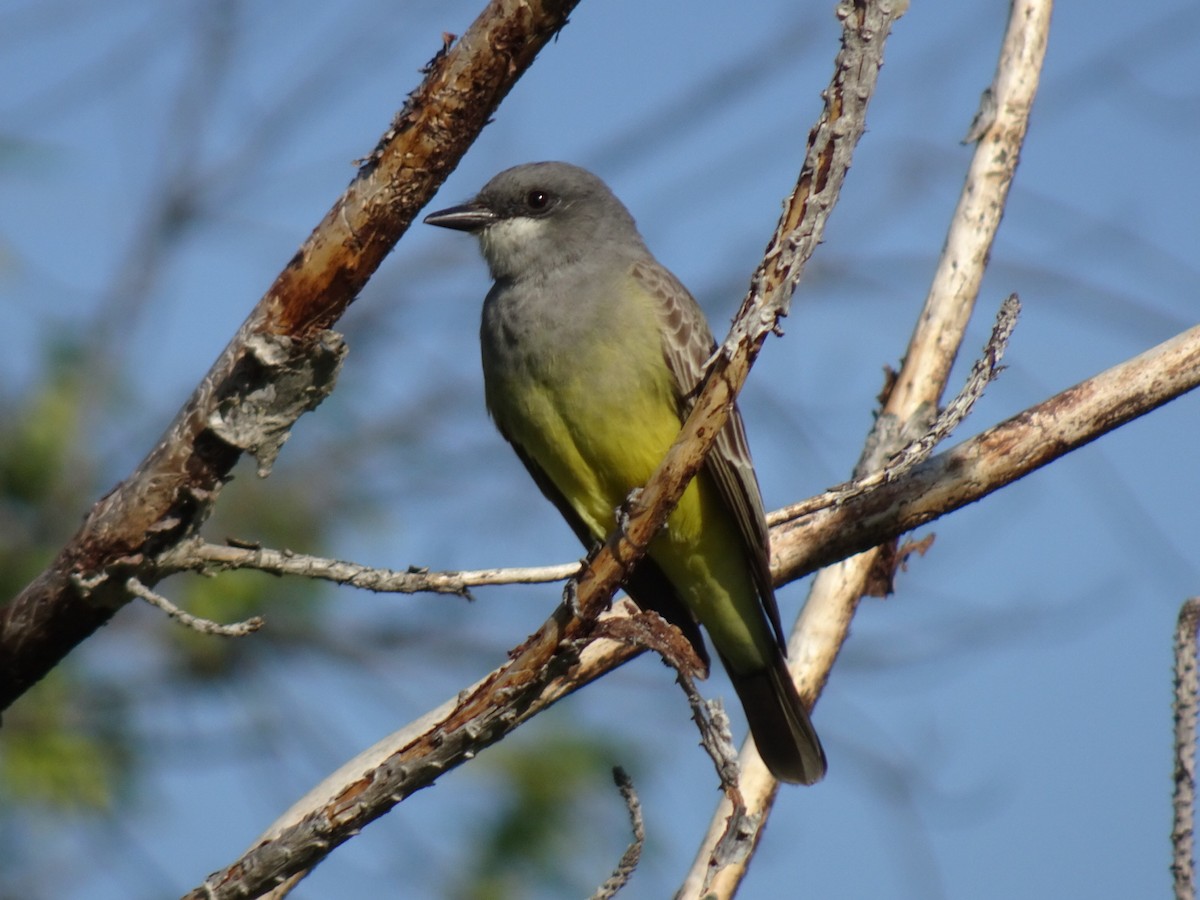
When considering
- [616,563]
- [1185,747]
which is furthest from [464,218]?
[1185,747]

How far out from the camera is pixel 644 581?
487cm

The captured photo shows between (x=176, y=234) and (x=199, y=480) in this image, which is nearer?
(x=199, y=480)

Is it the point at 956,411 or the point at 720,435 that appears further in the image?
the point at 720,435

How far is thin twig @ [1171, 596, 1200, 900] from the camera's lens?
263cm

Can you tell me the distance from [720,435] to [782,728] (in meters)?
0.95

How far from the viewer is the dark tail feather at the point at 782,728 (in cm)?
430

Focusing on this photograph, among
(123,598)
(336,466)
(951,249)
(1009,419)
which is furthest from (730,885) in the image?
(336,466)

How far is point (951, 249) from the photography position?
14.6ft

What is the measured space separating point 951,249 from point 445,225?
1806mm

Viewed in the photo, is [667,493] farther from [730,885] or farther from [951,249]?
[951,249]

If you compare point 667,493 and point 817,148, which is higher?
point 817,148

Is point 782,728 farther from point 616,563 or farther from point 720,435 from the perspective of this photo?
point 616,563

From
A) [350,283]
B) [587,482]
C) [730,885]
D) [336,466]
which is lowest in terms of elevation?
[730,885]

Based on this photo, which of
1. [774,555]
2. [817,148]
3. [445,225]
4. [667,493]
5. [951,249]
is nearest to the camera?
[817,148]
